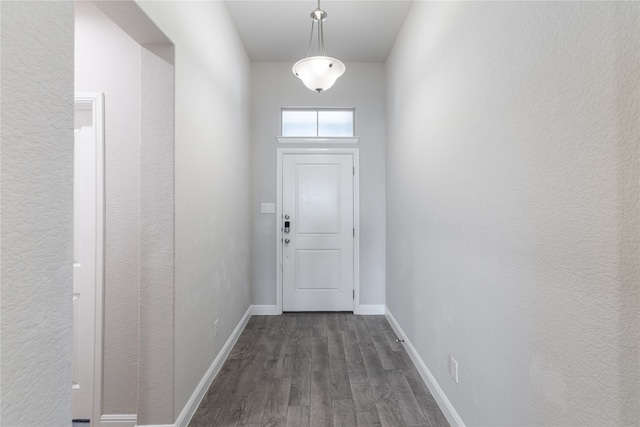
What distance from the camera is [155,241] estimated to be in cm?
167

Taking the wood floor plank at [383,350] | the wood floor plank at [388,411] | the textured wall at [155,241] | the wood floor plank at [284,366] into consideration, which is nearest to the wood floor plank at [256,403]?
the wood floor plank at [284,366]

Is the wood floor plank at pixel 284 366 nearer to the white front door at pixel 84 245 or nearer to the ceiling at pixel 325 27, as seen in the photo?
the white front door at pixel 84 245

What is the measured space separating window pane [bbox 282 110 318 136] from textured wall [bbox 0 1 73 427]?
9.55 ft

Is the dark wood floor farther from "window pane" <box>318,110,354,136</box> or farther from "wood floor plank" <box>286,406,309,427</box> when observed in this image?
"window pane" <box>318,110,354,136</box>

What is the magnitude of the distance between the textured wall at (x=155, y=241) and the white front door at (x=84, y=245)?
430 mm

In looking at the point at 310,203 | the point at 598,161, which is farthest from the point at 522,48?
the point at 310,203

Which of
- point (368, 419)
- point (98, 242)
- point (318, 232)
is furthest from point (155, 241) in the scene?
point (318, 232)

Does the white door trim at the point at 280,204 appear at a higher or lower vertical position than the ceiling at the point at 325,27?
lower

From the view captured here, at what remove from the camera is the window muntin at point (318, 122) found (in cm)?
381

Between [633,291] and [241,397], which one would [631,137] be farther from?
[241,397]

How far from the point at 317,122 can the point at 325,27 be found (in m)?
1.07

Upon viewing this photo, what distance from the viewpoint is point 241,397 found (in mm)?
2113

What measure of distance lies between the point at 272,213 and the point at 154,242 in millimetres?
2137

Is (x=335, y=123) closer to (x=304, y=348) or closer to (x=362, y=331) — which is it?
(x=362, y=331)
